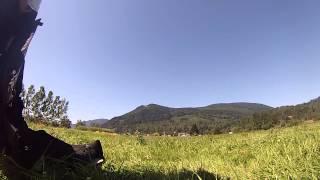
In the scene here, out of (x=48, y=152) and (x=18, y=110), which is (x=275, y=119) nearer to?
(x=48, y=152)

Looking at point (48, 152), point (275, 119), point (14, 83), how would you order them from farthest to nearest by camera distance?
point (275, 119)
point (48, 152)
point (14, 83)

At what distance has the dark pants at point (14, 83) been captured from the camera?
3443 mm

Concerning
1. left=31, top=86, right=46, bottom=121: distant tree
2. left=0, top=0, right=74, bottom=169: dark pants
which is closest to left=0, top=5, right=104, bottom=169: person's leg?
left=0, top=0, right=74, bottom=169: dark pants

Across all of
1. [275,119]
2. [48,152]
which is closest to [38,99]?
[275,119]

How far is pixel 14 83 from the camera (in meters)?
3.61

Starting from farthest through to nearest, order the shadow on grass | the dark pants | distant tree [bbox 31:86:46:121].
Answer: distant tree [bbox 31:86:46:121] < the shadow on grass < the dark pants

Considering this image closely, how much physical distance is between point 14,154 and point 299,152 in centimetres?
300

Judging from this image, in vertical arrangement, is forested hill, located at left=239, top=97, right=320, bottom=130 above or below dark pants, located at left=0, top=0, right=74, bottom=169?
above

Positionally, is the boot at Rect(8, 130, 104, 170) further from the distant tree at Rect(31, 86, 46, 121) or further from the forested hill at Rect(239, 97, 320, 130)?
the distant tree at Rect(31, 86, 46, 121)

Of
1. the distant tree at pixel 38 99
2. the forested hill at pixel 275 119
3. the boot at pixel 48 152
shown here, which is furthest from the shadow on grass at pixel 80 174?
the distant tree at pixel 38 99

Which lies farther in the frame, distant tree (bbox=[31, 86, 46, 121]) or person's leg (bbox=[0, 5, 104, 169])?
distant tree (bbox=[31, 86, 46, 121])

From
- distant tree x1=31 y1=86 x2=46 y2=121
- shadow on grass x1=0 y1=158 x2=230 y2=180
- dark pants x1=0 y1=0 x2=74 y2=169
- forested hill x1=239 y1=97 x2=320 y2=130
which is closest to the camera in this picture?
dark pants x1=0 y1=0 x2=74 y2=169

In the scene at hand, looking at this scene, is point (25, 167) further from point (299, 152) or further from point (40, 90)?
point (40, 90)

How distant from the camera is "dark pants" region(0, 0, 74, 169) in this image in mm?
3443
